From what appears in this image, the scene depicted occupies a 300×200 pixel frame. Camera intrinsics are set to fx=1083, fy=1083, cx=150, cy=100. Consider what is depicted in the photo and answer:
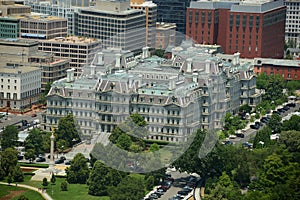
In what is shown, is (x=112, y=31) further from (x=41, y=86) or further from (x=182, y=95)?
(x=182, y=95)

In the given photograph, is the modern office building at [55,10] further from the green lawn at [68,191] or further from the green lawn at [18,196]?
the green lawn at [18,196]

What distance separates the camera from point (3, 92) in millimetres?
49469

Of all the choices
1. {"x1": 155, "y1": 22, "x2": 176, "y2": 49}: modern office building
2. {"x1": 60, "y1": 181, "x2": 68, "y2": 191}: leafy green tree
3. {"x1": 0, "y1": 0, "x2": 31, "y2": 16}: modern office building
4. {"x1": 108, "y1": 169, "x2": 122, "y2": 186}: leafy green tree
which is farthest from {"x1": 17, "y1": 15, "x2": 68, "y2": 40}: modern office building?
{"x1": 108, "y1": 169, "x2": 122, "y2": 186}: leafy green tree

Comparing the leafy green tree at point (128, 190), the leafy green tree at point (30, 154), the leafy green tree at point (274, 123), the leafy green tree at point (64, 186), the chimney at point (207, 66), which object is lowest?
the leafy green tree at point (64, 186)

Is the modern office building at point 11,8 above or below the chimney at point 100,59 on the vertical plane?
above

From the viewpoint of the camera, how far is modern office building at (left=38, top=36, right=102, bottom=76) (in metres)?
54.2

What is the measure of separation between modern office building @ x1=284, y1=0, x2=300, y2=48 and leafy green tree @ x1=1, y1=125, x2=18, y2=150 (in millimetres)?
30821

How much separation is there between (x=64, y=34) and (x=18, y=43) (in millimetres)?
5218

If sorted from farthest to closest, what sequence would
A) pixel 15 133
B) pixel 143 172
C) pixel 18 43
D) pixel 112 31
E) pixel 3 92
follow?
pixel 112 31, pixel 18 43, pixel 3 92, pixel 15 133, pixel 143 172


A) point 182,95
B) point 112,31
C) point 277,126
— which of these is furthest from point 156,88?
point 112,31

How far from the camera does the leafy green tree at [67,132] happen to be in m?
42.8

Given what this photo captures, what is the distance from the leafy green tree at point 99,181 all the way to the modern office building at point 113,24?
1824cm

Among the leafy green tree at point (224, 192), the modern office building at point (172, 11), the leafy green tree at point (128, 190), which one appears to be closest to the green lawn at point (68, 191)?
the leafy green tree at point (128, 190)

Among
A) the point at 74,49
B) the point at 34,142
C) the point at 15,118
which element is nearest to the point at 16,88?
the point at 15,118
